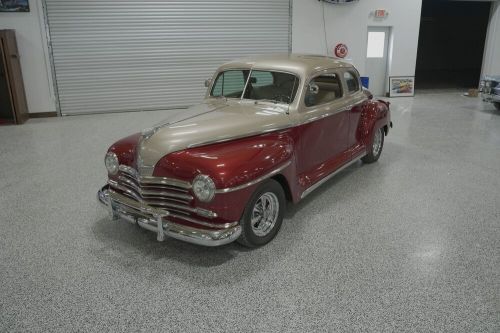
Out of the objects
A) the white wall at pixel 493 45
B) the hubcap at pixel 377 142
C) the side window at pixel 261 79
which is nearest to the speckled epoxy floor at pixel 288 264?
the hubcap at pixel 377 142

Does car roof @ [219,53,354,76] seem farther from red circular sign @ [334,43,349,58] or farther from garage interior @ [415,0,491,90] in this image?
garage interior @ [415,0,491,90]

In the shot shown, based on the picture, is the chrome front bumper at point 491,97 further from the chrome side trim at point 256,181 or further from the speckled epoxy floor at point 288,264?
the chrome side trim at point 256,181

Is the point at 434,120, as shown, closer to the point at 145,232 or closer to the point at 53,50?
the point at 145,232

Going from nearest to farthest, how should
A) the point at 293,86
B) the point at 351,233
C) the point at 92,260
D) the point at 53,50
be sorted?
the point at 92,260, the point at 351,233, the point at 293,86, the point at 53,50

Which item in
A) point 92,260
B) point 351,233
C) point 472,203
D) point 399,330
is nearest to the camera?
point 399,330

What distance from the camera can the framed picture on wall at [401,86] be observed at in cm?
1155

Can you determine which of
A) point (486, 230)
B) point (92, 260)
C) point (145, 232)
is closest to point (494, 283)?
point (486, 230)

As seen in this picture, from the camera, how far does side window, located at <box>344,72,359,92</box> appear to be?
5.02 m

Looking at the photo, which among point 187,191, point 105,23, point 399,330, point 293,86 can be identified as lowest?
point 399,330

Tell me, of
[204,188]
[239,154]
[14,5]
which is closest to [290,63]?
[239,154]

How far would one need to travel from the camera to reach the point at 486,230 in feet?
12.7

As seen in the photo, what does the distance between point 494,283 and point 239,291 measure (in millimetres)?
1959

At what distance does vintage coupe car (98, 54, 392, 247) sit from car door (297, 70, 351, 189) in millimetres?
11

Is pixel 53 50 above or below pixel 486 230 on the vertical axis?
above
